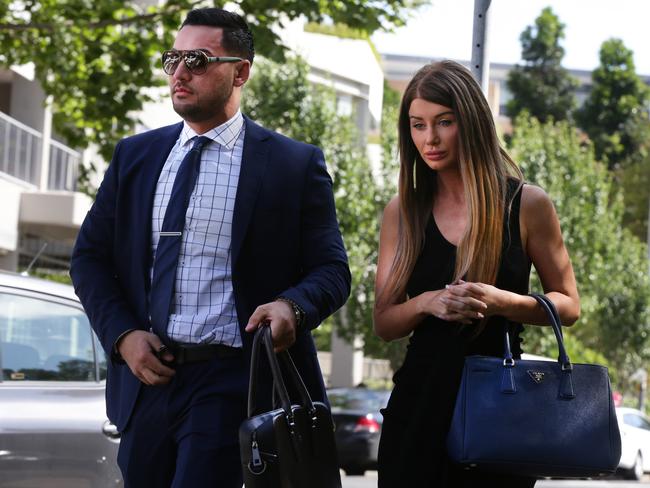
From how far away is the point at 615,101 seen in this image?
70.9 m

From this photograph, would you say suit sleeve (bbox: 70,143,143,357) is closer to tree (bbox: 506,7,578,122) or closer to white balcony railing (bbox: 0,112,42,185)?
white balcony railing (bbox: 0,112,42,185)

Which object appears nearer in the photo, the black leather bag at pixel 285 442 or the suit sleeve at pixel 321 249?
the black leather bag at pixel 285 442

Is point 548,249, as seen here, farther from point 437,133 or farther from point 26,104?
point 26,104

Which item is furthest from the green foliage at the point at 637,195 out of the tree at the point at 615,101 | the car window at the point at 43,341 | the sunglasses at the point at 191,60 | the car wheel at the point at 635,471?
the sunglasses at the point at 191,60

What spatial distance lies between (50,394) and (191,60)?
276cm

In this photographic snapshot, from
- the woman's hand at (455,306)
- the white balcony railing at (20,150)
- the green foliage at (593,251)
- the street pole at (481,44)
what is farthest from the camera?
the green foliage at (593,251)

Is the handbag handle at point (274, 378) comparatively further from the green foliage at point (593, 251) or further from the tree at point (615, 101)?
the tree at point (615, 101)

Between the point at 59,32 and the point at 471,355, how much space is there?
1083cm

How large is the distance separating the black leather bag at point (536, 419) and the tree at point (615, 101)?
67465mm

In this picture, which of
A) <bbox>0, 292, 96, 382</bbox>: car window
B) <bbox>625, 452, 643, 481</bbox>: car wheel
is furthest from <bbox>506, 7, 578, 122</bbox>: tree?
<bbox>0, 292, 96, 382</bbox>: car window

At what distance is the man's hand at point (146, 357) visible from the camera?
4051mm

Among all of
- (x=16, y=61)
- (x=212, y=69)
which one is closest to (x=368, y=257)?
(x=16, y=61)

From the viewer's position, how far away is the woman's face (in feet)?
13.7

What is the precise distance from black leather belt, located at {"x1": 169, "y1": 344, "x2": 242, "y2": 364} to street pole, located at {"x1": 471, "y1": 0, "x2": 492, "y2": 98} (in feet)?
5.78
